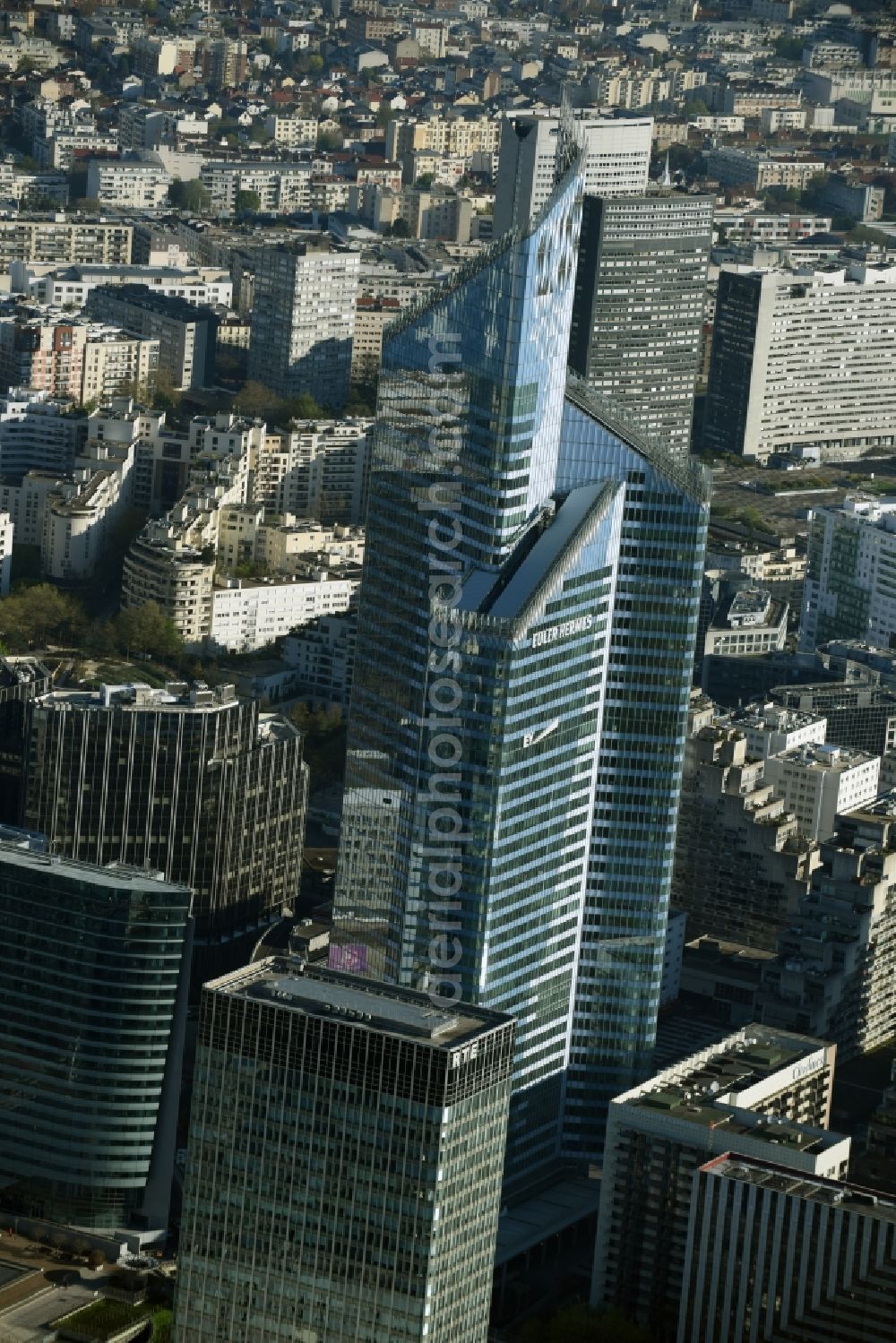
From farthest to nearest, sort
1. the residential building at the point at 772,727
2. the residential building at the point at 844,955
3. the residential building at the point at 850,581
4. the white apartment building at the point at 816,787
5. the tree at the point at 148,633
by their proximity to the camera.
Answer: the residential building at the point at 850,581
the tree at the point at 148,633
the residential building at the point at 772,727
the white apartment building at the point at 816,787
the residential building at the point at 844,955

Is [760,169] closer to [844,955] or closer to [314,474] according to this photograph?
[314,474]

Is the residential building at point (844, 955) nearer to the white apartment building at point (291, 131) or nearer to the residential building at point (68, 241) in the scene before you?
the residential building at point (68, 241)

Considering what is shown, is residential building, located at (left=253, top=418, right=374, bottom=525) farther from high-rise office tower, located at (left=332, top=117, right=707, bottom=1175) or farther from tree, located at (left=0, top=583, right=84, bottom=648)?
high-rise office tower, located at (left=332, top=117, right=707, bottom=1175)

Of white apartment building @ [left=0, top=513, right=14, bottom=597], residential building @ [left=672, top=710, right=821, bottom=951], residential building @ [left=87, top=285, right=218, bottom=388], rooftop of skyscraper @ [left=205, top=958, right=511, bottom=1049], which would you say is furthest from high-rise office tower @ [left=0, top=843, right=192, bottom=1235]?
residential building @ [left=87, top=285, right=218, bottom=388]

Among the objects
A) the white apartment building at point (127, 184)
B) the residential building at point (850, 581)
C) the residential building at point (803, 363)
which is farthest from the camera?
the white apartment building at point (127, 184)

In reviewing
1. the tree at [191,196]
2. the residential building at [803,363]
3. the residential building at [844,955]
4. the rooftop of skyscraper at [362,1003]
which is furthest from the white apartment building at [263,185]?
the rooftop of skyscraper at [362,1003]

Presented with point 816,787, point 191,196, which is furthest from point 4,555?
point 191,196
